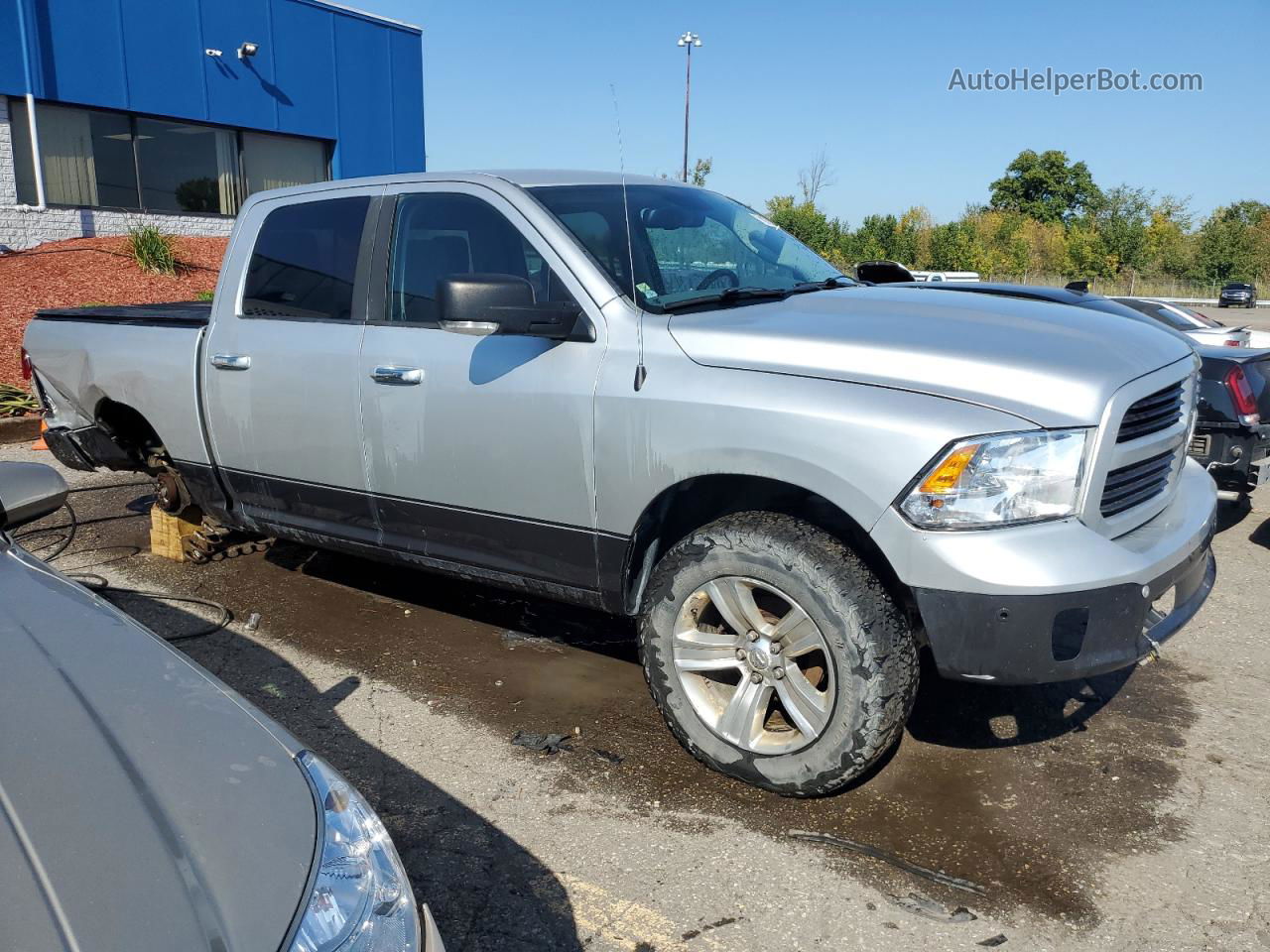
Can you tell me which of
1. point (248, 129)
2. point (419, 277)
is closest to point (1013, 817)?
point (419, 277)

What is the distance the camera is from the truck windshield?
373cm

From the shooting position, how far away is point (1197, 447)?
6500 mm

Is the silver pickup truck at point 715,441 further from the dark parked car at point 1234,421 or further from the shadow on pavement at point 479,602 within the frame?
the dark parked car at point 1234,421

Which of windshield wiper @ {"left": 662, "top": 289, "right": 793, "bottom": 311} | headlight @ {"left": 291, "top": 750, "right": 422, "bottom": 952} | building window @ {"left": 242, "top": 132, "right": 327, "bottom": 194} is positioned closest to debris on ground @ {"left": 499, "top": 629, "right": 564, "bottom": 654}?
windshield wiper @ {"left": 662, "top": 289, "right": 793, "bottom": 311}

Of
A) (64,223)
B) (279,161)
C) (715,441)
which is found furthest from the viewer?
(279,161)

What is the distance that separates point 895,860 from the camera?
9.88ft

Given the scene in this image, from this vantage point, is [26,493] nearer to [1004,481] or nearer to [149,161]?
[1004,481]

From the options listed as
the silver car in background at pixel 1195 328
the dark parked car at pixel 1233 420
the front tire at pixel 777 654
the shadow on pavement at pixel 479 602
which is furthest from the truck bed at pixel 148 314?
the silver car in background at pixel 1195 328

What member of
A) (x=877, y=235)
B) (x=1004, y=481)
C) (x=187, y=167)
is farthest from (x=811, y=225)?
(x=1004, y=481)

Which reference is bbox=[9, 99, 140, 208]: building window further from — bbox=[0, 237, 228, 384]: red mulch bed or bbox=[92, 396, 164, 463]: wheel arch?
bbox=[92, 396, 164, 463]: wheel arch

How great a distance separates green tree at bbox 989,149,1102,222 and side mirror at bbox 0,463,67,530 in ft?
266

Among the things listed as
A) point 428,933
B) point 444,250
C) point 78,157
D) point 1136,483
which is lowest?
point 428,933

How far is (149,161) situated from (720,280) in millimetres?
17332

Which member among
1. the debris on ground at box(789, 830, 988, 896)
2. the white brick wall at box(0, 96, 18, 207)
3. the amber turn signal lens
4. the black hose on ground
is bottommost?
the black hose on ground
